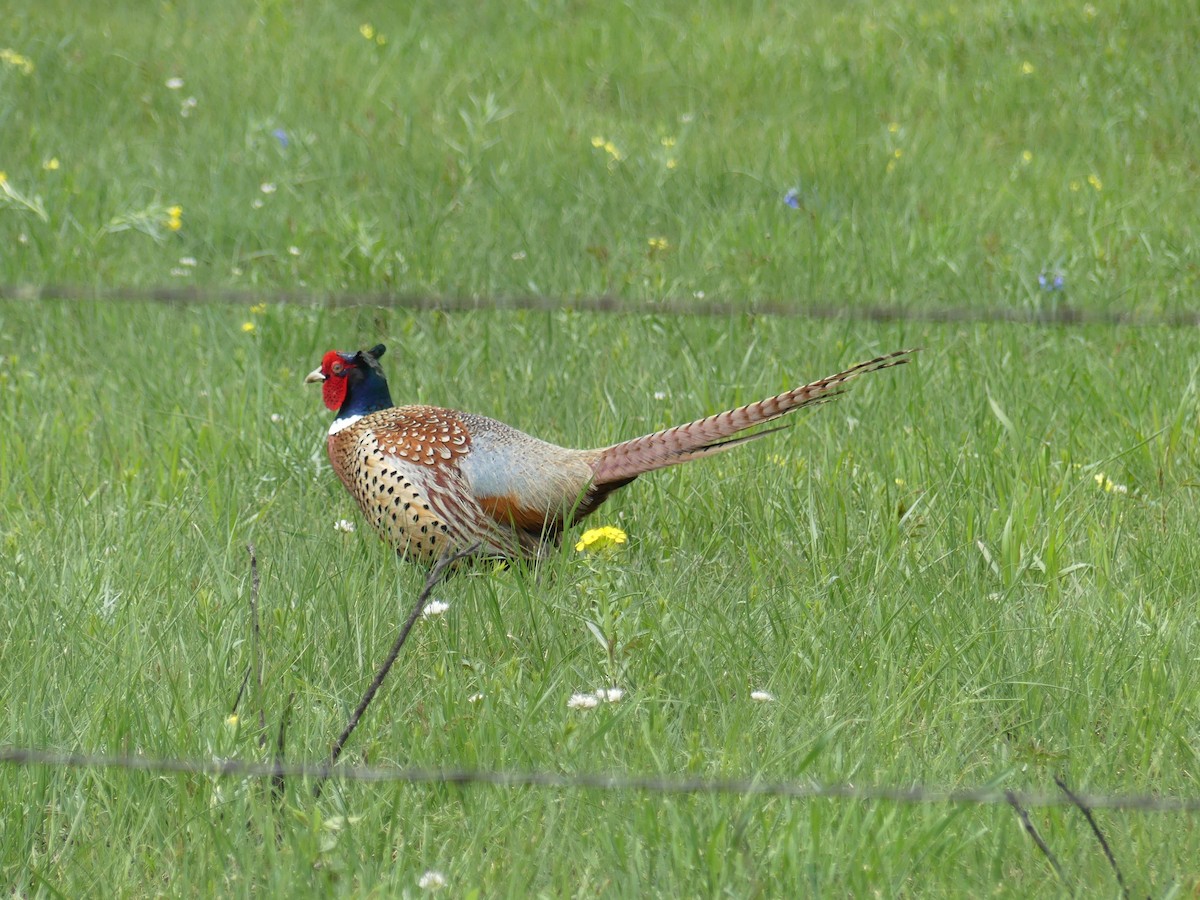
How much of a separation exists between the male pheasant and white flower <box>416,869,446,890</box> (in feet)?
4.49

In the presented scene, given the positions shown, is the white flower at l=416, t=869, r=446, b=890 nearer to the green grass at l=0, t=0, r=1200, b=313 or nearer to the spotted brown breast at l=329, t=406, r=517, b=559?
the spotted brown breast at l=329, t=406, r=517, b=559

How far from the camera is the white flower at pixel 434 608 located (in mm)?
3270

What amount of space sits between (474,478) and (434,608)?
1.97 ft

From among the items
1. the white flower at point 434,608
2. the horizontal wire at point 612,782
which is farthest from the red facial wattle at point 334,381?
the horizontal wire at point 612,782

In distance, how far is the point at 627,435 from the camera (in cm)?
444

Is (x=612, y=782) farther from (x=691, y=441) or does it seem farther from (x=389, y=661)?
(x=691, y=441)

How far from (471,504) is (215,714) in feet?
3.68

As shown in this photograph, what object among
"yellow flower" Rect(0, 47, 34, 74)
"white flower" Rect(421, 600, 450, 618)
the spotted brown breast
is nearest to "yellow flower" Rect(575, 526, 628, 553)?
the spotted brown breast

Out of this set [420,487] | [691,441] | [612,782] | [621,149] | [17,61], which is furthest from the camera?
[17,61]

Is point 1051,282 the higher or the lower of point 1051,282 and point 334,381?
the lower

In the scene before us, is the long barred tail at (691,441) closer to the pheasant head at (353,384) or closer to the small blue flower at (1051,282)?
the pheasant head at (353,384)

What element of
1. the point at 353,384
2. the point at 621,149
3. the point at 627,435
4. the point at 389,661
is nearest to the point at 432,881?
the point at 389,661

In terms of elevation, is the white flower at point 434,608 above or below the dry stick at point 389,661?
below

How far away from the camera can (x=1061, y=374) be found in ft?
15.6
